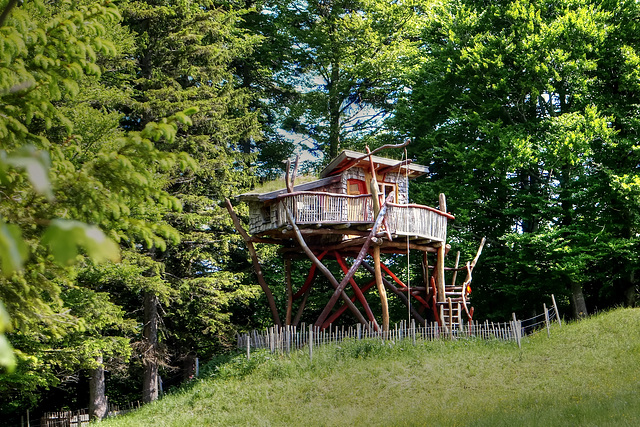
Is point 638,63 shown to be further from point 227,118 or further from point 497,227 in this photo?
point 227,118

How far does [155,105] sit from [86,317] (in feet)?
26.4

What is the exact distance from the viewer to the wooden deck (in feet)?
61.4

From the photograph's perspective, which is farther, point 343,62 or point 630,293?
point 343,62

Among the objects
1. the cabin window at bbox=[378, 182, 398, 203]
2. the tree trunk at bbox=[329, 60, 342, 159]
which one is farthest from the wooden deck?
the tree trunk at bbox=[329, 60, 342, 159]

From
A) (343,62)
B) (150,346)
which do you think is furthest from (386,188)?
(343,62)

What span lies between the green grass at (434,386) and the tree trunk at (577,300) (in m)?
3.41

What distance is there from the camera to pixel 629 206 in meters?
22.2

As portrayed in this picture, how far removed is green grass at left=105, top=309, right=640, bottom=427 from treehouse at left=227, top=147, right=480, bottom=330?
7.44 ft

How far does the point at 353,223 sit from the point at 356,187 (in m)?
2.64

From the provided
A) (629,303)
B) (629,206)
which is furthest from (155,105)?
(629,303)

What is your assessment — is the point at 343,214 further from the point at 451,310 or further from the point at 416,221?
the point at 451,310

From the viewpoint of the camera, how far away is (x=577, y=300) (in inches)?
950

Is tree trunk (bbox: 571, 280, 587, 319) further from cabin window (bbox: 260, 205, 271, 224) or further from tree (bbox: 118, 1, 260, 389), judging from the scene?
tree (bbox: 118, 1, 260, 389)

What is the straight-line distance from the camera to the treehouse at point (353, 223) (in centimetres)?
1886
